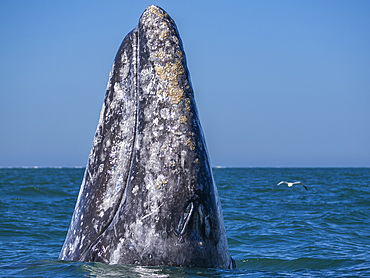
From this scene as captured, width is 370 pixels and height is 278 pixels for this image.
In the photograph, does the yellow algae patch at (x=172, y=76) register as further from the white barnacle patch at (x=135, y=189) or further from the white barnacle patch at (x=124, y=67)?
the white barnacle patch at (x=135, y=189)

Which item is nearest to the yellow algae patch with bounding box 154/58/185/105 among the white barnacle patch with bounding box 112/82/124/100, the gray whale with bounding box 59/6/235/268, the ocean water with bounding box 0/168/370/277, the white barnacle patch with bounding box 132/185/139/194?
the gray whale with bounding box 59/6/235/268

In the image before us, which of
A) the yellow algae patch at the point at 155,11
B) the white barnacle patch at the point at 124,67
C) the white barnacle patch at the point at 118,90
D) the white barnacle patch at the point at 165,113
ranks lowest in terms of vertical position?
the white barnacle patch at the point at 165,113

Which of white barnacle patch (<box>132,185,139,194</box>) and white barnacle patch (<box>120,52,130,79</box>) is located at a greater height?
white barnacle patch (<box>120,52,130,79</box>)

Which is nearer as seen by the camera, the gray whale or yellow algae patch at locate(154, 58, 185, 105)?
the gray whale

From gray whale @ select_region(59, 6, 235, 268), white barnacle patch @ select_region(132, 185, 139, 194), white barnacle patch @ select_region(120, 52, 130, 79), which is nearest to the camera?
gray whale @ select_region(59, 6, 235, 268)

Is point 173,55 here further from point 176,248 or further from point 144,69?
point 176,248

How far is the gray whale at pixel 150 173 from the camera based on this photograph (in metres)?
3.70

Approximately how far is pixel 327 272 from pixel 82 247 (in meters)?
2.36

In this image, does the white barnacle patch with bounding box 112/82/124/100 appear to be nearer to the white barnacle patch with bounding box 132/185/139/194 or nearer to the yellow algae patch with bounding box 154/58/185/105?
the yellow algae patch with bounding box 154/58/185/105

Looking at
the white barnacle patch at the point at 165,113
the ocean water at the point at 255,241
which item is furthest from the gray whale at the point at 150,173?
the ocean water at the point at 255,241

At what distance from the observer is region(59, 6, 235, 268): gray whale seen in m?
3.70

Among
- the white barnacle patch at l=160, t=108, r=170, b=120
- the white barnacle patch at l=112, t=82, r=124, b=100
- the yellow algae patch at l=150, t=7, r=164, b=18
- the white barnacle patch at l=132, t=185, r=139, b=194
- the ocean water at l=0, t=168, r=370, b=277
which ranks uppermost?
the yellow algae patch at l=150, t=7, r=164, b=18

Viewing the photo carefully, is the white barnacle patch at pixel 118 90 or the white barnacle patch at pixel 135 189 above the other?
the white barnacle patch at pixel 118 90

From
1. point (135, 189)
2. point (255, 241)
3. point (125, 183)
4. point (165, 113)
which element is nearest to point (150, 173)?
point (135, 189)
